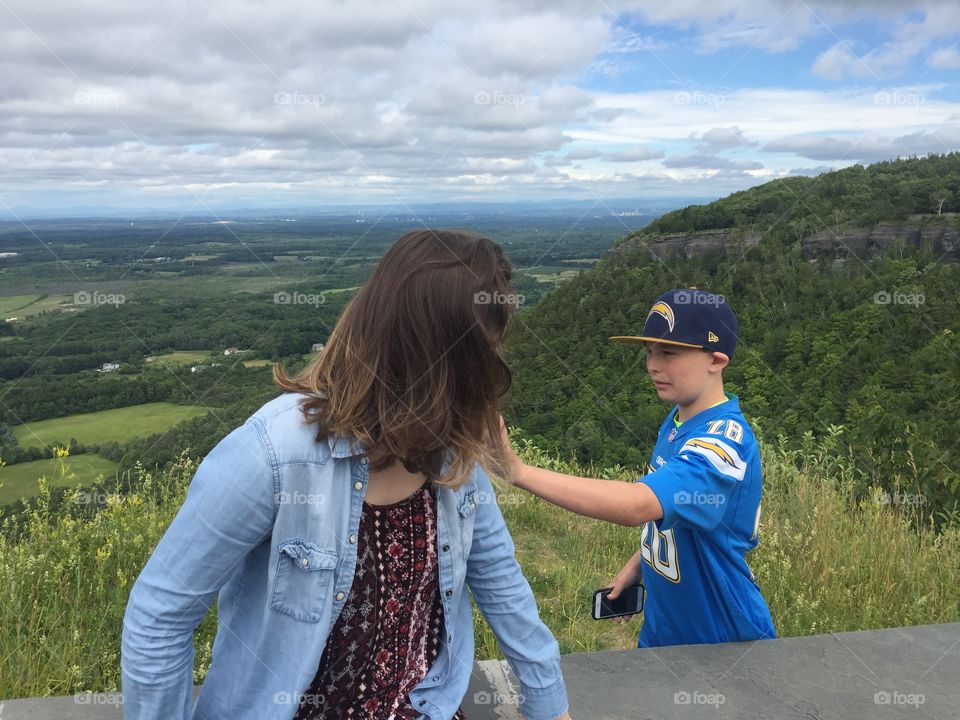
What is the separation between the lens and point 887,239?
40.3m

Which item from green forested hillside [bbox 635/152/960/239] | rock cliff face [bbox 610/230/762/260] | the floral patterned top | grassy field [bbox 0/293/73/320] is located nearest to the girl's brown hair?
the floral patterned top

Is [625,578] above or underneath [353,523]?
underneath

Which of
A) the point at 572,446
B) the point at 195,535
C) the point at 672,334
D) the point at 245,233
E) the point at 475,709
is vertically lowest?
the point at 572,446

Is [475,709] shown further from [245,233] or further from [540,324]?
[540,324]

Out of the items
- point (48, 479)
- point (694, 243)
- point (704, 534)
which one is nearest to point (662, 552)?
point (704, 534)

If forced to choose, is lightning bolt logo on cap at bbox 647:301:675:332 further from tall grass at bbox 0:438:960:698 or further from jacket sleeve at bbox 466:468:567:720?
tall grass at bbox 0:438:960:698

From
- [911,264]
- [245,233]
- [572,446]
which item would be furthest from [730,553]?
[911,264]

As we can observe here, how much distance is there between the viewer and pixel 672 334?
210cm

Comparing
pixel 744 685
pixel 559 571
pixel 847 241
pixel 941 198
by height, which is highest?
pixel 941 198

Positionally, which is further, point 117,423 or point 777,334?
point 777,334

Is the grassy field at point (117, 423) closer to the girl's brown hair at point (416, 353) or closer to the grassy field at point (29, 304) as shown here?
the grassy field at point (29, 304)

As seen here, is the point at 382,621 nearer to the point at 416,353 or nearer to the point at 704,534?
the point at 416,353

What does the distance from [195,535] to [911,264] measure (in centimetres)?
4193

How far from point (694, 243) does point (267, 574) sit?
44734 mm
